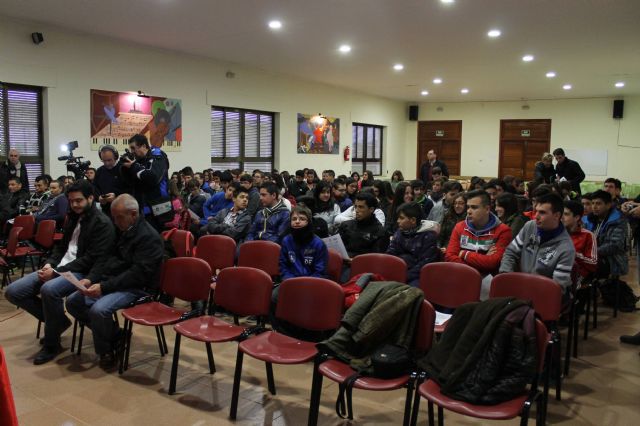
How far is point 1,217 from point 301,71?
656 cm

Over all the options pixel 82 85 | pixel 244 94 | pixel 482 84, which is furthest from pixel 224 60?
pixel 482 84

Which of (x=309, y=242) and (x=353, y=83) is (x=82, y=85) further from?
(x=353, y=83)

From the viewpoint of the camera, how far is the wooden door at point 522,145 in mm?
15508

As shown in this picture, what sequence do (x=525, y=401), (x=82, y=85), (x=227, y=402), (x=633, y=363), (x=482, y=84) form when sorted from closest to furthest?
(x=525, y=401) < (x=227, y=402) < (x=633, y=363) < (x=82, y=85) < (x=482, y=84)

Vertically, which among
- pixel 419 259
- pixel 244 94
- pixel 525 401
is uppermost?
pixel 244 94

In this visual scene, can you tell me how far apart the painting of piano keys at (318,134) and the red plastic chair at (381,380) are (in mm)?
9930

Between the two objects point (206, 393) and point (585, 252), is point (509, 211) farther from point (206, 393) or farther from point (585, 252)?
point (206, 393)

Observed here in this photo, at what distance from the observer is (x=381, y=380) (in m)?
2.47

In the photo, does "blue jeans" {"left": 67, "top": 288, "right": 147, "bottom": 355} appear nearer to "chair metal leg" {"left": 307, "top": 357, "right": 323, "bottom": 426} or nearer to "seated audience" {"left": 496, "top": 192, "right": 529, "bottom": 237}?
"chair metal leg" {"left": 307, "top": 357, "right": 323, "bottom": 426}

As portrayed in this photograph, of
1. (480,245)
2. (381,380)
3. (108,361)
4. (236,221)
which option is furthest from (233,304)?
(236,221)

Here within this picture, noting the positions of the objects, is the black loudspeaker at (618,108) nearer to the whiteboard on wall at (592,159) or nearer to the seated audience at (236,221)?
the whiteboard on wall at (592,159)

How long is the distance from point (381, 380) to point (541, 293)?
1.17m

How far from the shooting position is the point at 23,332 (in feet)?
14.0

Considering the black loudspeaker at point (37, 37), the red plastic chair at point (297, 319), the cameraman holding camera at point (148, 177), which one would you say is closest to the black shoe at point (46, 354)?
the cameraman holding camera at point (148, 177)
